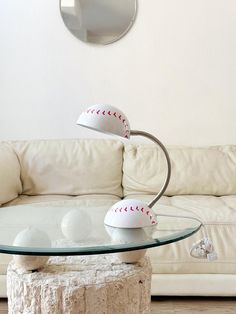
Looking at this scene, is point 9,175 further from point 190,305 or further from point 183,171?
point 190,305

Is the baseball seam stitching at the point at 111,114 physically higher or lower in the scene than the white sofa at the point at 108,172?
higher

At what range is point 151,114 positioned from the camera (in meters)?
2.94

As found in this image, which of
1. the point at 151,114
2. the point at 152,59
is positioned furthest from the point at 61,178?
the point at 152,59

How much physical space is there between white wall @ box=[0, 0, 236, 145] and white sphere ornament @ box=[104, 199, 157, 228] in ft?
5.39

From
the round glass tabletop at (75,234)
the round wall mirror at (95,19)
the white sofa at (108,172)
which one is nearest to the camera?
the round glass tabletop at (75,234)

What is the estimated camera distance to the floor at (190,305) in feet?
6.32

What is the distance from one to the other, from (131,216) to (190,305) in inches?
35.2

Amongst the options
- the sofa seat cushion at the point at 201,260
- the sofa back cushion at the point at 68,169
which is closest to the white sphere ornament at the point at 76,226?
the sofa seat cushion at the point at 201,260

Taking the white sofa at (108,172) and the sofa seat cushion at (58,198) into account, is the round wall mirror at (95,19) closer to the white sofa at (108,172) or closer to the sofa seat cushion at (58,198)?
the white sofa at (108,172)

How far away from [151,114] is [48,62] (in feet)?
2.61

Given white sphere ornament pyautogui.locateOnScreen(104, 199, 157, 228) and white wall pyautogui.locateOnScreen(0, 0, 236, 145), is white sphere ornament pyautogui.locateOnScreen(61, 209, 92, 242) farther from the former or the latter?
white wall pyautogui.locateOnScreen(0, 0, 236, 145)

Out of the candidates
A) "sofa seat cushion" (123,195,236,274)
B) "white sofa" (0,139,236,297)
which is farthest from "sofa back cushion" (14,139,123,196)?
"sofa seat cushion" (123,195,236,274)

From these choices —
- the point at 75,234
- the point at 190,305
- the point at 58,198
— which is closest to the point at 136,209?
the point at 75,234

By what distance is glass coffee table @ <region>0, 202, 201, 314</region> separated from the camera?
3.90 feet
